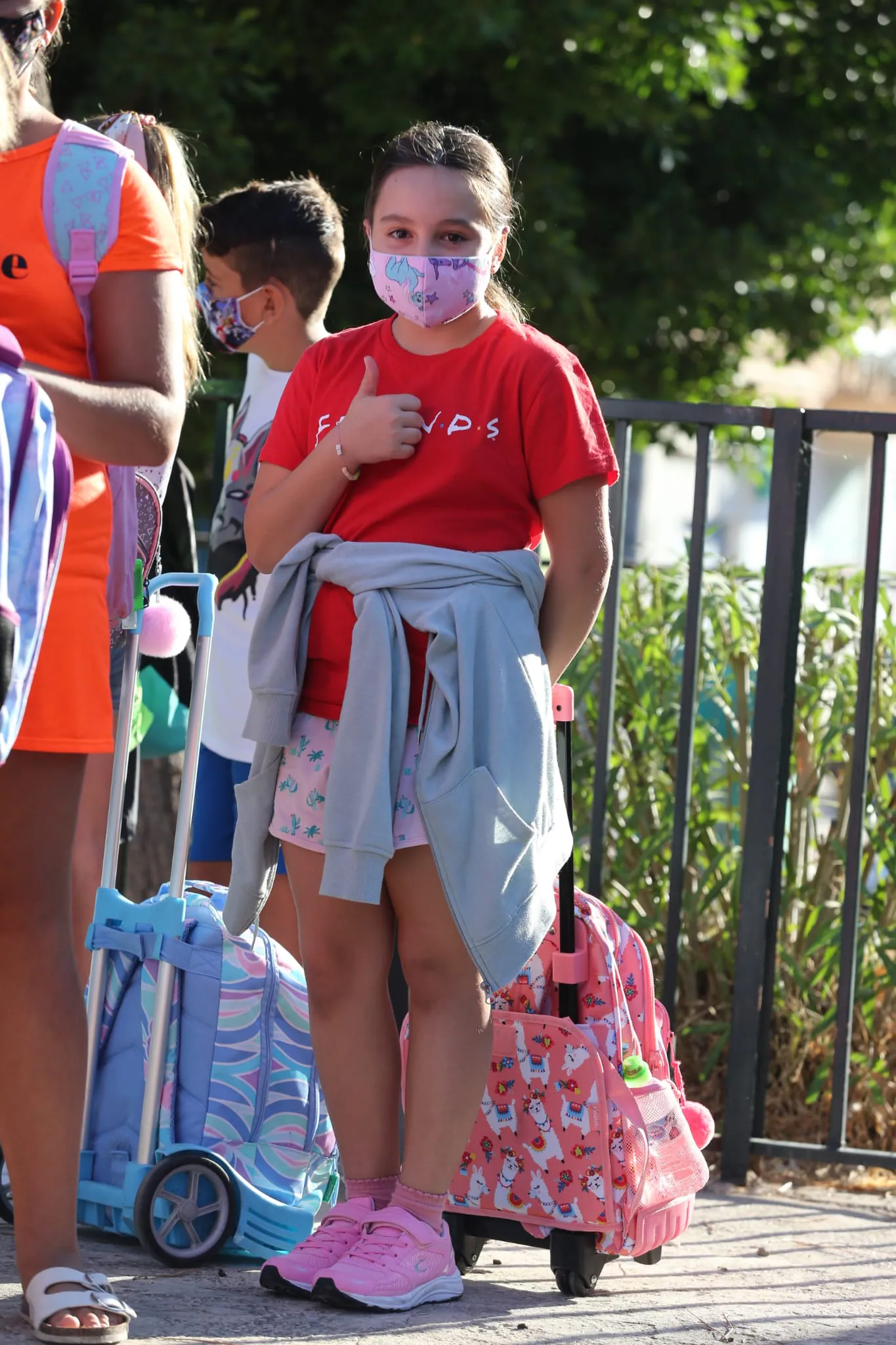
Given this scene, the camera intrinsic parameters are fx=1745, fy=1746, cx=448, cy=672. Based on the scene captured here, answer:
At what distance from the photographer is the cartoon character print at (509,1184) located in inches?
113

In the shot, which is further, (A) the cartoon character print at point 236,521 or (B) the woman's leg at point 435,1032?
(A) the cartoon character print at point 236,521

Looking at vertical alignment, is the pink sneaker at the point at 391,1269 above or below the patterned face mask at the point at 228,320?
below

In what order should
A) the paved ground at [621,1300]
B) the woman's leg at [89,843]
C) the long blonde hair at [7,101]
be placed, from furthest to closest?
the woman's leg at [89,843], the paved ground at [621,1300], the long blonde hair at [7,101]

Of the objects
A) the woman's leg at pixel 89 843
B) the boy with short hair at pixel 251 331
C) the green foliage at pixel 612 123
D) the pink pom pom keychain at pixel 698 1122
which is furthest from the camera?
the green foliage at pixel 612 123

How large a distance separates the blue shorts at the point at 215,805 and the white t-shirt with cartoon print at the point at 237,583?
0.06 meters

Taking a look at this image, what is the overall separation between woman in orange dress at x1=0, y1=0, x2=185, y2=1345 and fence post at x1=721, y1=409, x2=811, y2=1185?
173cm

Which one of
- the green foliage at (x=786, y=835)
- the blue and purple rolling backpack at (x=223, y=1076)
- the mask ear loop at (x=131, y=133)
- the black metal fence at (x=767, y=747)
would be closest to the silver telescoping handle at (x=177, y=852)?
the blue and purple rolling backpack at (x=223, y=1076)

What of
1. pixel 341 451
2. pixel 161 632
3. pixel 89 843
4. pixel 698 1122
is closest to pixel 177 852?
pixel 89 843

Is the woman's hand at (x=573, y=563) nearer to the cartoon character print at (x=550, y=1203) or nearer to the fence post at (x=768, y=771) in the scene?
the cartoon character print at (x=550, y=1203)

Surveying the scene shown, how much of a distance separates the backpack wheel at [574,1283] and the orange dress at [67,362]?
1199 millimetres

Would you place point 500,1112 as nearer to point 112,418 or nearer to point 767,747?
point 767,747

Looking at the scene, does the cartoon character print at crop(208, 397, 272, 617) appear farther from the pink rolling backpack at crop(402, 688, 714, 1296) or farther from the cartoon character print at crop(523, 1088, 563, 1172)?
the cartoon character print at crop(523, 1088, 563, 1172)

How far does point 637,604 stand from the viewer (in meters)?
4.85

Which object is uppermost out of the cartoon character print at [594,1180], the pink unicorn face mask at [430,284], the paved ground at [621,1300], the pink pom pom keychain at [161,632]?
the pink unicorn face mask at [430,284]
